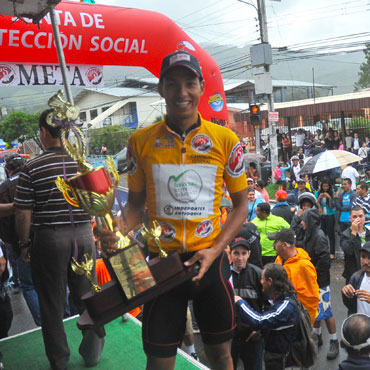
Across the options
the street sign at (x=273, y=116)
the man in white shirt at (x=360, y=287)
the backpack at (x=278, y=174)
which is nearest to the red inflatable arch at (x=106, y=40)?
the man in white shirt at (x=360, y=287)

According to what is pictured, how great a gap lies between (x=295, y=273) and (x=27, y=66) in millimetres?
4012

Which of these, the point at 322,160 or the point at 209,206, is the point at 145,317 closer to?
the point at 209,206

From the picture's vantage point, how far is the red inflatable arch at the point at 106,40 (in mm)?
5430

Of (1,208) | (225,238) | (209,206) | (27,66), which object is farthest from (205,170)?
(27,66)

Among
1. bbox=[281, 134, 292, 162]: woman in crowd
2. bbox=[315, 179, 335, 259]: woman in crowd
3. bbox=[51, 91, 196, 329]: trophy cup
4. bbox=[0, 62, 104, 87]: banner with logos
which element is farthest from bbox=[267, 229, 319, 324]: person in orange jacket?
bbox=[281, 134, 292, 162]: woman in crowd

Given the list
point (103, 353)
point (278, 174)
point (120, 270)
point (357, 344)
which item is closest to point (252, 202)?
point (103, 353)

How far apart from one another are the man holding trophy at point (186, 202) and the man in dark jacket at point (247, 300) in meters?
1.76

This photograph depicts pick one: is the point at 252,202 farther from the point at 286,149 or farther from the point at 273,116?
the point at 286,149

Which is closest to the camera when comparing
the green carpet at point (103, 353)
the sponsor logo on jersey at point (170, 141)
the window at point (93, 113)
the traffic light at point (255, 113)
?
the sponsor logo on jersey at point (170, 141)

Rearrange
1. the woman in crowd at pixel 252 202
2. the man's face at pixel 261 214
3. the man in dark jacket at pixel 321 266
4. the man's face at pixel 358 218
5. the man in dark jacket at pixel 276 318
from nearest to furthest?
the man in dark jacket at pixel 276 318 → the man in dark jacket at pixel 321 266 → the man's face at pixel 358 218 → the man's face at pixel 261 214 → the woman in crowd at pixel 252 202

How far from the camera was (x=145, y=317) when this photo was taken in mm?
2150

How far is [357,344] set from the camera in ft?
9.80

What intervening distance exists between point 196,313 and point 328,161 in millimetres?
8334

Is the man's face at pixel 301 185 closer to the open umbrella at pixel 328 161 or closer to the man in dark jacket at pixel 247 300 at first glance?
the open umbrella at pixel 328 161
